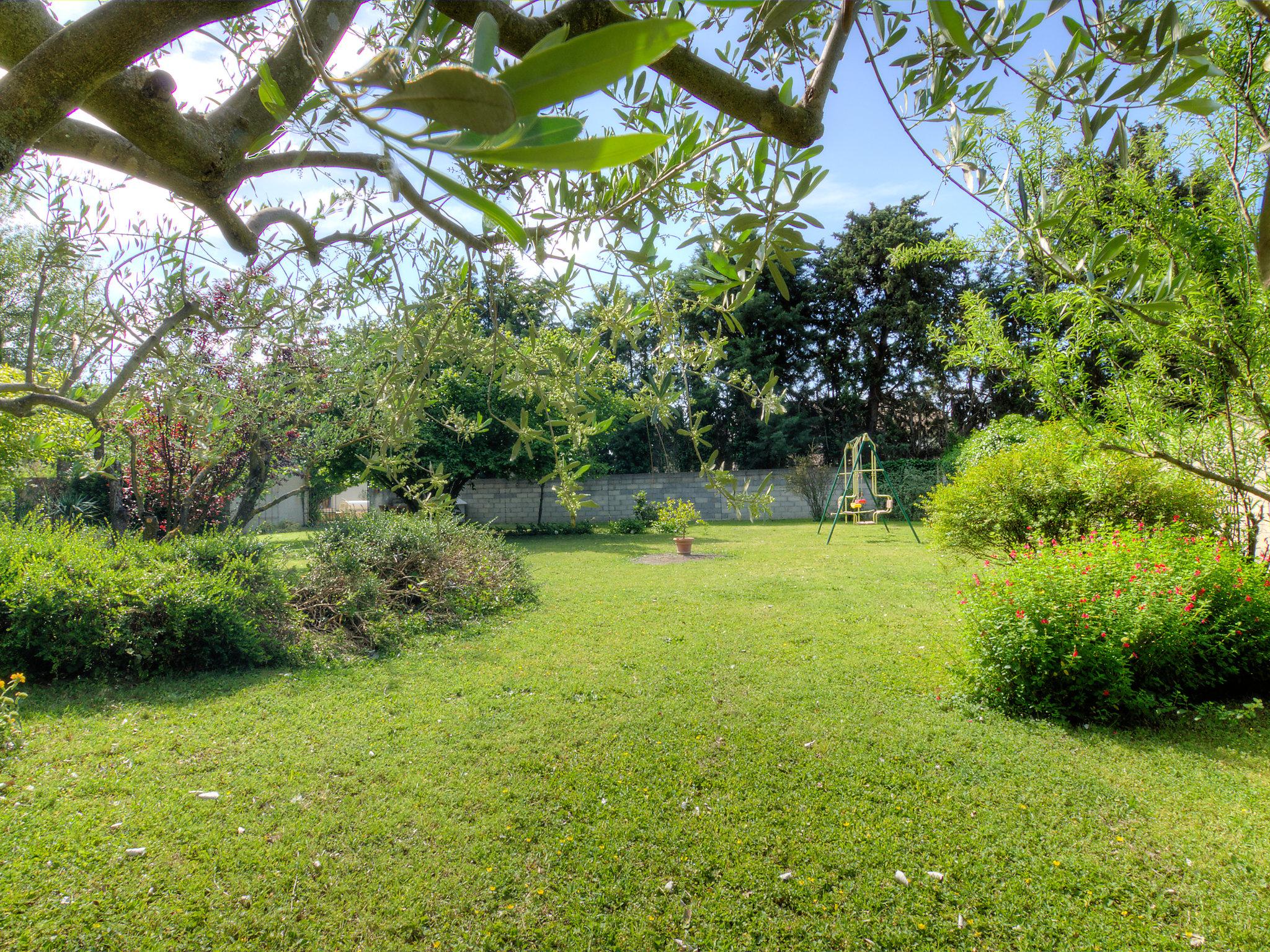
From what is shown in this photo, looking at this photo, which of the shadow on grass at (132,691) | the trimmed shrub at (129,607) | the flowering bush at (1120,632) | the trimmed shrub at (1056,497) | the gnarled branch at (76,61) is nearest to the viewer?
the gnarled branch at (76,61)

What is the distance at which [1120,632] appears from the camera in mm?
4004

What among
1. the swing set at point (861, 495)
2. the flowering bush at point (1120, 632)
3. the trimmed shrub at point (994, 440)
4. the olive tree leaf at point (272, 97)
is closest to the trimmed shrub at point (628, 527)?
the swing set at point (861, 495)

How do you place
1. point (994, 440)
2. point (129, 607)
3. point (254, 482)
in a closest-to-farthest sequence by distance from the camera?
1. point (129, 607)
2. point (254, 482)
3. point (994, 440)

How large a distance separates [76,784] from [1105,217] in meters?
6.89

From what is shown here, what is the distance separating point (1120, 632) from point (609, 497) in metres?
16.0

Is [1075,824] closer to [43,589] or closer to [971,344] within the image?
[971,344]

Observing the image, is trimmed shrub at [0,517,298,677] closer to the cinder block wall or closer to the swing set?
the swing set

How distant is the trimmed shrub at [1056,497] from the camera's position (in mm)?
5789

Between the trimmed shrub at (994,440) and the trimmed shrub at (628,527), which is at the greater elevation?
the trimmed shrub at (994,440)

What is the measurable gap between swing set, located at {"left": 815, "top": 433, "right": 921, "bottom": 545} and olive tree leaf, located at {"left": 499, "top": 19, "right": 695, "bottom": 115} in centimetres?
1328

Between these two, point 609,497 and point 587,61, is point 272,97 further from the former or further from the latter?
point 609,497

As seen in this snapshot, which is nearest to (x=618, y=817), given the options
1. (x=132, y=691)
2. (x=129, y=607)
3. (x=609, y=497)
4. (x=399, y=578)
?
(x=132, y=691)

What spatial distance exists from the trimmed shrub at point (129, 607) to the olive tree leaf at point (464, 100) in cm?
607

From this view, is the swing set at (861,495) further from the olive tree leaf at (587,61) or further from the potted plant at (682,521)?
the olive tree leaf at (587,61)
